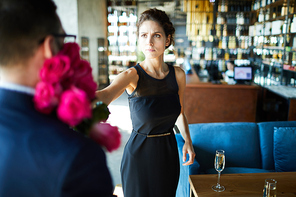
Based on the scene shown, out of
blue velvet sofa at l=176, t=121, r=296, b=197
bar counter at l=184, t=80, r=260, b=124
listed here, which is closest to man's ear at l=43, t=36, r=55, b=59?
blue velvet sofa at l=176, t=121, r=296, b=197

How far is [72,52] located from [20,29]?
0.11 metres

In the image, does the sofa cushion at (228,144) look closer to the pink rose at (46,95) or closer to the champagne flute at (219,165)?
the champagne flute at (219,165)

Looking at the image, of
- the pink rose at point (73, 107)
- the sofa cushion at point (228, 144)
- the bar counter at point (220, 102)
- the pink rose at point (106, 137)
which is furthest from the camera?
the bar counter at point (220, 102)

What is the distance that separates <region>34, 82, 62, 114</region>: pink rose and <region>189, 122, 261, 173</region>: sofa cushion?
2288 mm

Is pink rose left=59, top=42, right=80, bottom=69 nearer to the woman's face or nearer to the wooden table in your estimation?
the woman's face

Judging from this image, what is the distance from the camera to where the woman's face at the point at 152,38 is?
1531 mm

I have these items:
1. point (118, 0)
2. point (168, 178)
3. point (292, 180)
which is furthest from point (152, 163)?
point (118, 0)

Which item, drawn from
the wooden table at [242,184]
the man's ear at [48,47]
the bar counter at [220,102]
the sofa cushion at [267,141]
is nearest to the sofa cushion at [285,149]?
the sofa cushion at [267,141]

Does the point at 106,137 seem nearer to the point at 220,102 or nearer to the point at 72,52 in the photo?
the point at 72,52

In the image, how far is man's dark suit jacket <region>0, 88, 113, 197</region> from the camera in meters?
0.51

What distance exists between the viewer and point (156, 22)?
1.54 meters

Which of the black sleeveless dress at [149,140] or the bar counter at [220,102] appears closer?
the black sleeveless dress at [149,140]

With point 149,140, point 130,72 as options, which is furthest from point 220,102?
point 130,72

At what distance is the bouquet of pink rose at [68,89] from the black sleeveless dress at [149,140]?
90 cm
